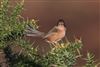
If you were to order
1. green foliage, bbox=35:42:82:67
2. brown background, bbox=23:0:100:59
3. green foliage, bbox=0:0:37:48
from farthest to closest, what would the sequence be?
brown background, bbox=23:0:100:59
green foliage, bbox=0:0:37:48
green foliage, bbox=35:42:82:67

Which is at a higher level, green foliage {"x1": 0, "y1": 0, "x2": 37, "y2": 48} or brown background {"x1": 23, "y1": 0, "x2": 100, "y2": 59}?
green foliage {"x1": 0, "y1": 0, "x2": 37, "y2": 48}

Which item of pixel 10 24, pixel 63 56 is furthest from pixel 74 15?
pixel 63 56

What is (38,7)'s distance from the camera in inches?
290

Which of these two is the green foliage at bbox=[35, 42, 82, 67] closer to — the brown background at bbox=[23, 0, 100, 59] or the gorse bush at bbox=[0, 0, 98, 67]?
the gorse bush at bbox=[0, 0, 98, 67]

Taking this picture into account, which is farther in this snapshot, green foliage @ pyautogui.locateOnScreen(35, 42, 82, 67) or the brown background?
the brown background

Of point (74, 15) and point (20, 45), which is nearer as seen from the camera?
point (20, 45)

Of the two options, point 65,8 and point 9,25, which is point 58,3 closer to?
point 65,8

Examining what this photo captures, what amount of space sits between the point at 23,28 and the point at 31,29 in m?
0.09

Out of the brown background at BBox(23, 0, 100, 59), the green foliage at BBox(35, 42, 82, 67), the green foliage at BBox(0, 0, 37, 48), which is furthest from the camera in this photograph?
the brown background at BBox(23, 0, 100, 59)

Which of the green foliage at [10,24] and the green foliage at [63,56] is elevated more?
the green foliage at [10,24]

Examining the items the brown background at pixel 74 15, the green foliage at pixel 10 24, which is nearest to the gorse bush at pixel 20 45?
the green foliage at pixel 10 24

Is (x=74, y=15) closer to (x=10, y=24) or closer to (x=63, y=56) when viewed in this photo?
(x=10, y=24)

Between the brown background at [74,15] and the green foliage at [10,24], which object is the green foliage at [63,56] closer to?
the green foliage at [10,24]

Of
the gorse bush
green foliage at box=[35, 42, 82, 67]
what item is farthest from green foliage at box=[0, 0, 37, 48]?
green foliage at box=[35, 42, 82, 67]
